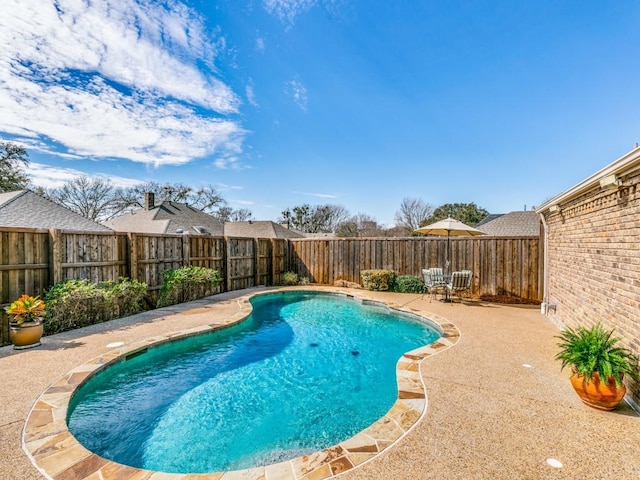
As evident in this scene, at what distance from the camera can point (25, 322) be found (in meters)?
5.02

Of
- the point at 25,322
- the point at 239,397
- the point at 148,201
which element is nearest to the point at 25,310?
the point at 25,322

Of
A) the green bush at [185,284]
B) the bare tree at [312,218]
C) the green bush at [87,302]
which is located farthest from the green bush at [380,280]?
the bare tree at [312,218]

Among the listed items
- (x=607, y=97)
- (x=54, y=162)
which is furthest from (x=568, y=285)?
(x=54, y=162)

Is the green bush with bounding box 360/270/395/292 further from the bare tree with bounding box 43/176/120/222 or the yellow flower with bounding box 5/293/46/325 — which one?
the bare tree with bounding box 43/176/120/222

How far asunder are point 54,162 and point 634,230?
2841 cm

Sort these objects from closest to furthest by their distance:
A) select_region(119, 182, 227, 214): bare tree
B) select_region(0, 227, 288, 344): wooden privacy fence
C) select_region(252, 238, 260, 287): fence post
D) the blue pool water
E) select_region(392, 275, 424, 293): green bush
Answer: the blue pool water < select_region(0, 227, 288, 344): wooden privacy fence < select_region(392, 275, 424, 293): green bush < select_region(252, 238, 260, 287): fence post < select_region(119, 182, 227, 214): bare tree

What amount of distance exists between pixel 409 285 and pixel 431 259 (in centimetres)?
117

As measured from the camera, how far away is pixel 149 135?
458 inches

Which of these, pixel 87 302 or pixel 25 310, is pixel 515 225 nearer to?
pixel 87 302

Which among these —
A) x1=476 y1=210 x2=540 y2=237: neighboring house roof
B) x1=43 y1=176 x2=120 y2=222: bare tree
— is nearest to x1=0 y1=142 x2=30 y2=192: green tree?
x1=43 y1=176 x2=120 y2=222: bare tree

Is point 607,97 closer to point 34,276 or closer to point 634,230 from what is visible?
point 634,230

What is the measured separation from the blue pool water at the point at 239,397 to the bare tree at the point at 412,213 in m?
28.7

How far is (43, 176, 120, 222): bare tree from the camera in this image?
89.2 ft

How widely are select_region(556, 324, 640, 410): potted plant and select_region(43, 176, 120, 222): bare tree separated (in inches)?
1314
